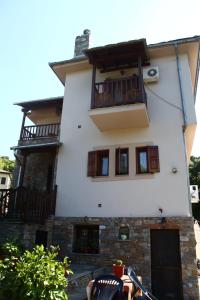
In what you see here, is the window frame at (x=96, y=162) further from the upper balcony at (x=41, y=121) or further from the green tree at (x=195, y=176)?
the green tree at (x=195, y=176)

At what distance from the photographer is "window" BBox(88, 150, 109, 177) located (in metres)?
10.1

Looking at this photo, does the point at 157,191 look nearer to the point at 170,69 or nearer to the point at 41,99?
the point at 170,69

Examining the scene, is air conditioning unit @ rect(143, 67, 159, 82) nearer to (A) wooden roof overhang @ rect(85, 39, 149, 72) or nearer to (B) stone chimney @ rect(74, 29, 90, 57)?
(A) wooden roof overhang @ rect(85, 39, 149, 72)

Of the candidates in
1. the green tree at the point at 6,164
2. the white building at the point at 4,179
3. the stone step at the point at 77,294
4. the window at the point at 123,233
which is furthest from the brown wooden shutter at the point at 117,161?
the green tree at the point at 6,164

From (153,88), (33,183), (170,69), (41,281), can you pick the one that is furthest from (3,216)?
(170,69)

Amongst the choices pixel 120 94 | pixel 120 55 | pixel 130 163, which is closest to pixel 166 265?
pixel 130 163

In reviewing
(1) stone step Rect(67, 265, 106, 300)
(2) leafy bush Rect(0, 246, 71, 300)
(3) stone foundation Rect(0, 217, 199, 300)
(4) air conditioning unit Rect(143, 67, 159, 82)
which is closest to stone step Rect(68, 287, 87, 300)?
(1) stone step Rect(67, 265, 106, 300)

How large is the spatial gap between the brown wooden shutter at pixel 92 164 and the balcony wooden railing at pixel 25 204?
1.91 meters

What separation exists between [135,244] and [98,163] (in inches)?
134

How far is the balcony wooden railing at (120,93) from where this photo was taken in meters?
9.59

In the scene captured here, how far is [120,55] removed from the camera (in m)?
10.5

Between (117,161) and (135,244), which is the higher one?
(117,161)

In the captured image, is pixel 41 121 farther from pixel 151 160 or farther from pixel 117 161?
pixel 151 160

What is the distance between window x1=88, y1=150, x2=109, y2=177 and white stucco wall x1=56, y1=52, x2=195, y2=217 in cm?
29
